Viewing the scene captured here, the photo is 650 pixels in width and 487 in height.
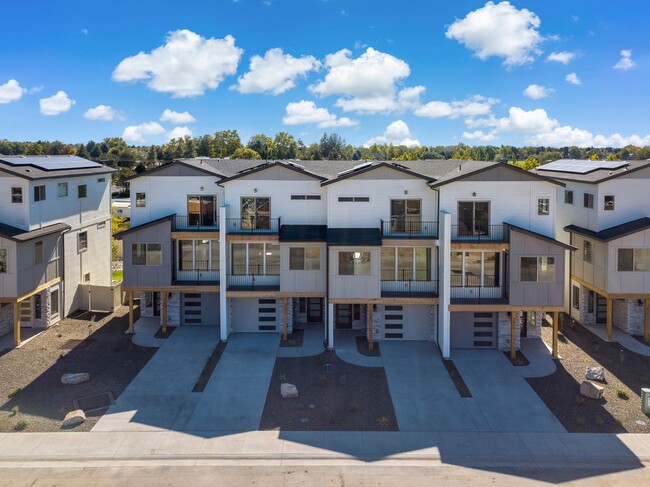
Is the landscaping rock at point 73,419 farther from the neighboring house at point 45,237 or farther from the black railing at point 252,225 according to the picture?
the black railing at point 252,225

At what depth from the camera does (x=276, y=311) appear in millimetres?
25031

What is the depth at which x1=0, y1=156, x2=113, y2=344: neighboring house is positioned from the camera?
22.5 m

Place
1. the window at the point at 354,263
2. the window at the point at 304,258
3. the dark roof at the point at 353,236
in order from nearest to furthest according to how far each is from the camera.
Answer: the dark roof at the point at 353,236 < the window at the point at 354,263 < the window at the point at 304,258

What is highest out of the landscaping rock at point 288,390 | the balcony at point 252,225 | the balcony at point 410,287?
the balcony at point 252,225

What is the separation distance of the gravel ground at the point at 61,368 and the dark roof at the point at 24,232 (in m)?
4.67

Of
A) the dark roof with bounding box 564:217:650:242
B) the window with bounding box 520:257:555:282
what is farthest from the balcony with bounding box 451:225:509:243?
the dark roof with bounding box 564:217:650:242

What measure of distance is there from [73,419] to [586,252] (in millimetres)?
23137

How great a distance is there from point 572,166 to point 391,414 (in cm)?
1985

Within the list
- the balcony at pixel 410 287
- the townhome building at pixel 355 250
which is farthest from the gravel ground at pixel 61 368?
the balcony at pixel 410 287

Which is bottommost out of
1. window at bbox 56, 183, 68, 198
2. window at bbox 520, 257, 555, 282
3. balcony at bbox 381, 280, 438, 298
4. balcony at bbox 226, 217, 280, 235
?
balcony at bbox 381, 280, 438, 298

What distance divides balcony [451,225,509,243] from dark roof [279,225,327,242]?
18.6 feet

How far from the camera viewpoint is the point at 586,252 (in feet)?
84.1

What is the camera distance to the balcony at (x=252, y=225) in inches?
965

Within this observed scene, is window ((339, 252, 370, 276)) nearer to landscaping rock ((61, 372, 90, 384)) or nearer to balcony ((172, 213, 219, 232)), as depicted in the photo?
balcony ((172, 213, 219, 232))
